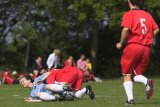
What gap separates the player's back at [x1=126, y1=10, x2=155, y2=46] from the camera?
44.0 feet

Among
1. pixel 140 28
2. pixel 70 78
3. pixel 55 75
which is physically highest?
pixel 140 28

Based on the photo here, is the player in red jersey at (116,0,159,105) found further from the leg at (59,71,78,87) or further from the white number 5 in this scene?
the leg at (59,71,78,87)

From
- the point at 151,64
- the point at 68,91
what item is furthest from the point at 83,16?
the point at 68,91

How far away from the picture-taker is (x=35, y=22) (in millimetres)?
54719

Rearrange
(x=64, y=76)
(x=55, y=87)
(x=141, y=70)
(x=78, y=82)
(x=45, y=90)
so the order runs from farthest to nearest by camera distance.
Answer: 1. (x=78, y=82)
2. (x=64, y=76)
3. (x=45, y=90)
4. (x=55, y=87)
5. (x=141, y=70)

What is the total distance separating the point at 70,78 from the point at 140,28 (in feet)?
9.28

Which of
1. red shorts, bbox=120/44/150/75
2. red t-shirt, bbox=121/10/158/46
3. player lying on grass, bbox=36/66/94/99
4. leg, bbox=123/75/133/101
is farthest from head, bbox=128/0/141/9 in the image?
player lying on grass, bbox=36/66/94/99

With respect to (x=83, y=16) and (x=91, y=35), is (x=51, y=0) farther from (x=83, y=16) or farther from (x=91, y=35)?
(x=91, y=35)

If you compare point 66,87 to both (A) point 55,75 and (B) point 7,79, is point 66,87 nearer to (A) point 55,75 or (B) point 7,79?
(A) point 55,75

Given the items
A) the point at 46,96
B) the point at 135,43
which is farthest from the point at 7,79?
the point at 135,43

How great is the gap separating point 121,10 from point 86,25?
779cm

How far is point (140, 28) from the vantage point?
13492mm

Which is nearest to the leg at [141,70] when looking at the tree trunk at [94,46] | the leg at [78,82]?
the leg at [78,82]

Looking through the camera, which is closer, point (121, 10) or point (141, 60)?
point (141, 60)
